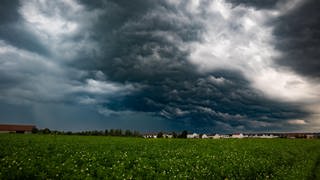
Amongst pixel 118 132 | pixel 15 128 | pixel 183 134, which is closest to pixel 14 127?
pixel 15 128

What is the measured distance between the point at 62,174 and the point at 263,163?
1683 cm

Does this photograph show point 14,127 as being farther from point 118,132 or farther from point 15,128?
point 118,132

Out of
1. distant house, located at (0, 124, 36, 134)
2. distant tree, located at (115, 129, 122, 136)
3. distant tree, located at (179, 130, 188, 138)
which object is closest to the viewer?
distant tree, located at (179, 130, 188, 138)

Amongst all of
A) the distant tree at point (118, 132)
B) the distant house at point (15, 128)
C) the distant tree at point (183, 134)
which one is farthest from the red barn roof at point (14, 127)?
the distant tree at point (183, 134)

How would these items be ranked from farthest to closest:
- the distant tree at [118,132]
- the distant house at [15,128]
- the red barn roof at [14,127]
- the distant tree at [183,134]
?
the red barn roof at [14,127]
the distant house at [15,128]
the distant tree at [118,132]
the distant tree at [183,134]

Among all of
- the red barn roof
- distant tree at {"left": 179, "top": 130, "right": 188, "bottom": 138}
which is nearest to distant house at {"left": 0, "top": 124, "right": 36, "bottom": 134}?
the red barn roof

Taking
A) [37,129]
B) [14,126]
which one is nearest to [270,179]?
[37,129]

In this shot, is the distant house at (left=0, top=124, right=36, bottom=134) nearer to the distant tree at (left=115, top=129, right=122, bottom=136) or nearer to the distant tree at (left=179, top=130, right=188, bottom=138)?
the distant tree at (left=115, top=129, right=122, bottom=136)

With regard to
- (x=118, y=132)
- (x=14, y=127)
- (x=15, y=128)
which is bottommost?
(x=118, y=132)

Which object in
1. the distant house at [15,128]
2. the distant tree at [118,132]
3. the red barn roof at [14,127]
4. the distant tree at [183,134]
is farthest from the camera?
the red barn roof at [14,127]

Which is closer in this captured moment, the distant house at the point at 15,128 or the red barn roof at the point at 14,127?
the distant house at the point at 15,128

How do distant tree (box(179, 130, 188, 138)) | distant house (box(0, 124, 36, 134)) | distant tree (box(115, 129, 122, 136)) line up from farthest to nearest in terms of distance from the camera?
distant house (box(0, 124, 36, 134)), distant tree (box(115, 129, 122, 136)), distant tree (box(179, 130, 188, 138))

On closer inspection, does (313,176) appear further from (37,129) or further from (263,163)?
(37,129)

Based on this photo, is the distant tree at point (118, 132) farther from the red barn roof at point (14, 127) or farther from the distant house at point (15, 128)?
the red barn roof at point (14, 127)
